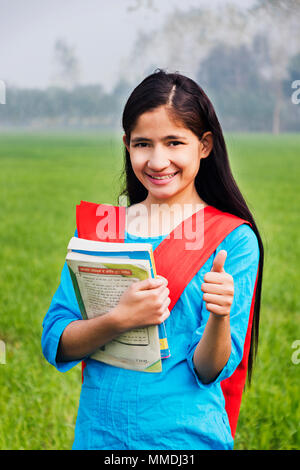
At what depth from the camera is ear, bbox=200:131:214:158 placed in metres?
1.50

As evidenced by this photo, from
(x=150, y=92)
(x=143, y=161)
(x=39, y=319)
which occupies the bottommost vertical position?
(x=39, y=319)

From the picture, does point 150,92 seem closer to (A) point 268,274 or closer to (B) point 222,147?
(B) point 222,147

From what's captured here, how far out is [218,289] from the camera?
3.90 ft

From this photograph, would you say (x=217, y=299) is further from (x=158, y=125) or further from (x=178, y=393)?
(x=158, y=125)

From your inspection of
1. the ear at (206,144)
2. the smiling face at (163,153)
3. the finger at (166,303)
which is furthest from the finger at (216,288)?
the ear at (206,144)

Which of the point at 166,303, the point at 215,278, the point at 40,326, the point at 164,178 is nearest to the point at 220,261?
the point at 215,278

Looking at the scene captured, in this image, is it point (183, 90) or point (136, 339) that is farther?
point (183, 90)

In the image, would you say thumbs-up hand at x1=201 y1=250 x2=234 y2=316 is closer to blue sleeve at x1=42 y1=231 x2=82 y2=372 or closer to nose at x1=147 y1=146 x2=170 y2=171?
nose at x1=147 y1=146 x2=170 y2=171

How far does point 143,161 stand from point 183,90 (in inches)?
8.8

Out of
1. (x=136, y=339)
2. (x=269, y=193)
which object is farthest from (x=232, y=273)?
(x=269, y=193)

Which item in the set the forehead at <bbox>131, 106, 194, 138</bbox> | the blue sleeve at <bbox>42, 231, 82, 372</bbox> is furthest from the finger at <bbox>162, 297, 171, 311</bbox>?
the forehead at <bbox>131, 106, 194, 138</bbox>

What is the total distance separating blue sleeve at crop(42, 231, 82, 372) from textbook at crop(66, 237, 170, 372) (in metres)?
0.09

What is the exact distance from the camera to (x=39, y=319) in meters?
4.04

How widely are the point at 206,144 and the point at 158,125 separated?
0.63ft
